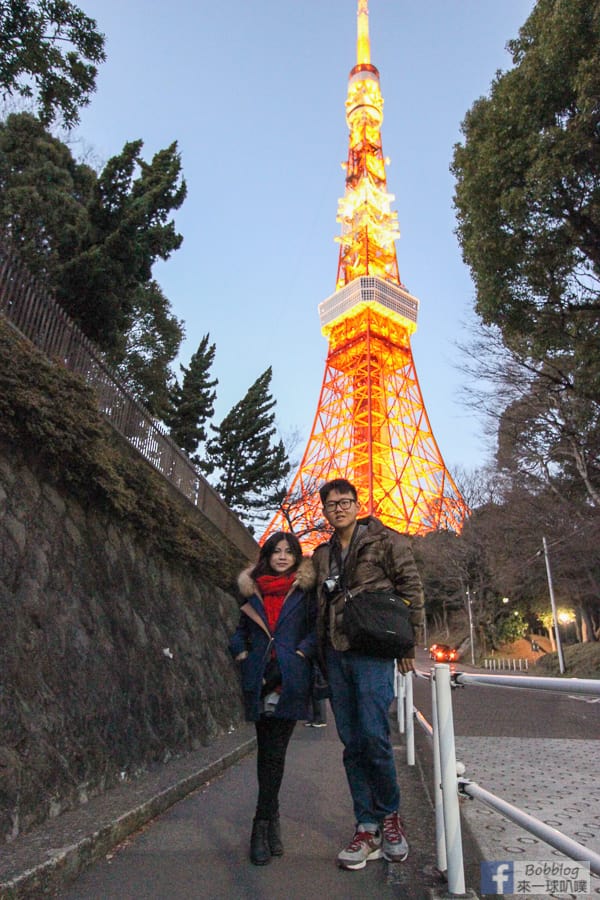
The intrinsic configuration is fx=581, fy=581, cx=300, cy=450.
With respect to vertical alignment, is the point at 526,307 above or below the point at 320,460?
below

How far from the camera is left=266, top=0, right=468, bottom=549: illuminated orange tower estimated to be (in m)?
35.5

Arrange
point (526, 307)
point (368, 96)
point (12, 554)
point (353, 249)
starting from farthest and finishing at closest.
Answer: point (368, 96), point (353, 249), point (526, 307), point (12, 554)

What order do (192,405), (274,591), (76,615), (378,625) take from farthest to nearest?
A: (192,405), (76,615), (274,591), (378,625)

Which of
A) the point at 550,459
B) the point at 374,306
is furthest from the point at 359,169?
the point at 550,459

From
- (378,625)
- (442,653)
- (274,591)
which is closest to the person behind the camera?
(378,625)

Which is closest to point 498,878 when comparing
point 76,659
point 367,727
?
point 367,727

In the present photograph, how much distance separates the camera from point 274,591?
2.58 metres

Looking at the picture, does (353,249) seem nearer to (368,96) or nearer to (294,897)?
(368,96)

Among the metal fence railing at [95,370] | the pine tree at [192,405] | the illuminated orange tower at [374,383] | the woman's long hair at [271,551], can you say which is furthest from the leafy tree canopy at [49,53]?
the illuminated orange tower at [374,383]

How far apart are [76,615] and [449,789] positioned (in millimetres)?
2514

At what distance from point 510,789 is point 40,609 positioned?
111 inches

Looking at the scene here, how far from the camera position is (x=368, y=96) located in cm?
4747

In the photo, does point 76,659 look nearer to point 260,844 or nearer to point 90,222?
point 260,844

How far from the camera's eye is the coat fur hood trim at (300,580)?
251 cm
